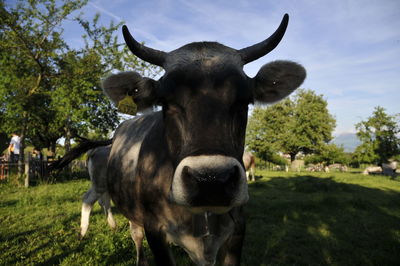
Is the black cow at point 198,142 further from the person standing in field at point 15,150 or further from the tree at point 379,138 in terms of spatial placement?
the tree at point 379,138

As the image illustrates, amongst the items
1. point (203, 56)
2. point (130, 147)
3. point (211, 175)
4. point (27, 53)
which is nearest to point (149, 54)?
point (203, 56)

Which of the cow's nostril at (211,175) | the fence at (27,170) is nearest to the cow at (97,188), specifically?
the cow's nostril at (211,175)

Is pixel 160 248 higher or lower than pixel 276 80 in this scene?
lower

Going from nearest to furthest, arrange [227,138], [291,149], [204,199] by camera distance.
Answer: [204,199], [227,138], [291,149]

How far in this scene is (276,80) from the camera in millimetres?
2525

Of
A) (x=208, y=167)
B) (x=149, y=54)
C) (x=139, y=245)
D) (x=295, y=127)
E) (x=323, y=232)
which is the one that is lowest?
(x=323, y=232)

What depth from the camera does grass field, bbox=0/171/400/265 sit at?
153 inches

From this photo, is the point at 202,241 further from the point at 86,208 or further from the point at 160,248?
the point at 86,208

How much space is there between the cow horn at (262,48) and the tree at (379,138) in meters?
34.7

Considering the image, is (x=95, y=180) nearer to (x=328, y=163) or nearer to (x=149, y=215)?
(x=149, y=215)

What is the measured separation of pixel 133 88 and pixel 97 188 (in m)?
3.47

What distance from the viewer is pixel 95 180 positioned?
204 inches

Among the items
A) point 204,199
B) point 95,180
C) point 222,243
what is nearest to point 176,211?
point 222,243

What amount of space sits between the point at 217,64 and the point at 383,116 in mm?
36668
